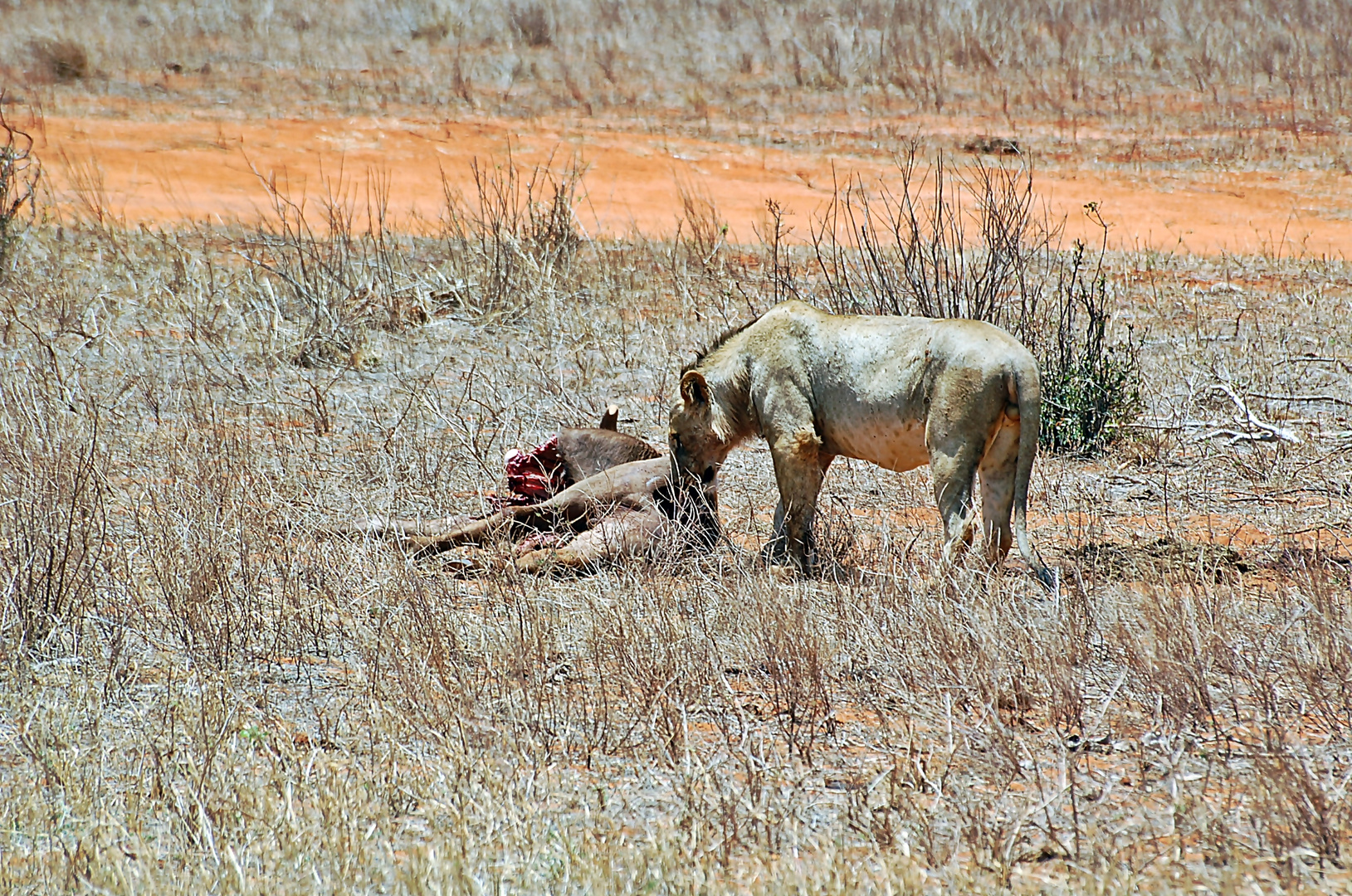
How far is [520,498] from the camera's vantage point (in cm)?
719

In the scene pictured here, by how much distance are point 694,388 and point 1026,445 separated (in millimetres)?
1715

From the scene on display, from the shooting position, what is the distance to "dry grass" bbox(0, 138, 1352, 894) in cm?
373

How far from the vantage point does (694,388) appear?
6.79m

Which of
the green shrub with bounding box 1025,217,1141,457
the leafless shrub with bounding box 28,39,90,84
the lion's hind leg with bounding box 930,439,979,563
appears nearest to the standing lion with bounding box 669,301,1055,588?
the lion's hind leg with bounding box 930,439,979,563

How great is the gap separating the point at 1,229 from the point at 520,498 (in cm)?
793

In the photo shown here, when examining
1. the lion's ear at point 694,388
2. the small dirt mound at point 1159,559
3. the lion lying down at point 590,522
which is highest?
the lion's ear at point 694,388

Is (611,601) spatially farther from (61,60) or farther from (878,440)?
(61,60)

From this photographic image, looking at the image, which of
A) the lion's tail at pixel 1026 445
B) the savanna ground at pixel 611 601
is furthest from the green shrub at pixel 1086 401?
the lion's tail at pixel 1026 445

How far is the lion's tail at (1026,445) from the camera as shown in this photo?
19.2ft

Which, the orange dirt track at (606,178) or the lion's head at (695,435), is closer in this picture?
the lion's head at (695,435)

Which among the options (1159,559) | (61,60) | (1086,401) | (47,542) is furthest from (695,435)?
(61,60)

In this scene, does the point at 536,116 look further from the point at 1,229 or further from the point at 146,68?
the point at 1,229

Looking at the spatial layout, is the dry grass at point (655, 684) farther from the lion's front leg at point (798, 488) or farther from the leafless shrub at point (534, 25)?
the leafless shrub at point (534, 25)

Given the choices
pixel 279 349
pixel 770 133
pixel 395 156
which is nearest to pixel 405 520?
pixel 279 349
